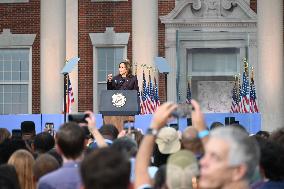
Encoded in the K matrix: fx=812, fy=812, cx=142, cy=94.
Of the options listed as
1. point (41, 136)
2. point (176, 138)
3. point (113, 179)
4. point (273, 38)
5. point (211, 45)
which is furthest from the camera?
point (211, 45)

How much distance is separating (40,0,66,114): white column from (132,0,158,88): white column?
1.86 meters

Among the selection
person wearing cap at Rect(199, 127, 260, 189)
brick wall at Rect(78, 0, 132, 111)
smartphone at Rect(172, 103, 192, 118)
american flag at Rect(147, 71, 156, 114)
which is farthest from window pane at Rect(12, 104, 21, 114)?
person wearing cap at Rect(199, 127, 260, 189)

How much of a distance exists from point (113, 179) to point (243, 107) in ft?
50.7

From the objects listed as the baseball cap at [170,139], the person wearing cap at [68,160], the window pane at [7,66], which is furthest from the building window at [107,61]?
the person wearing cap at [68,160]

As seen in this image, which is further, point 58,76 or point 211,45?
point 211,45

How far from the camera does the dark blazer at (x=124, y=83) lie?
15797 mm

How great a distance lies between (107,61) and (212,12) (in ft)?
10.8

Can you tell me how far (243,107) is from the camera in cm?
1927

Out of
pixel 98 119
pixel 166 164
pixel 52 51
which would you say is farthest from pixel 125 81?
pixel 166 164

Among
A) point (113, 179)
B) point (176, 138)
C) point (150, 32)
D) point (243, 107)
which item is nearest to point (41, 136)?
point (176, 138)

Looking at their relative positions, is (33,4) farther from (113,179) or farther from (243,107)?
(113,179)

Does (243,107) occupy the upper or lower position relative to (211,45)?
lower

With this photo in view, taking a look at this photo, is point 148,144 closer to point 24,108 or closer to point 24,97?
point 24,108

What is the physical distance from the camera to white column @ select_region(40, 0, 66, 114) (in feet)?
67.9
